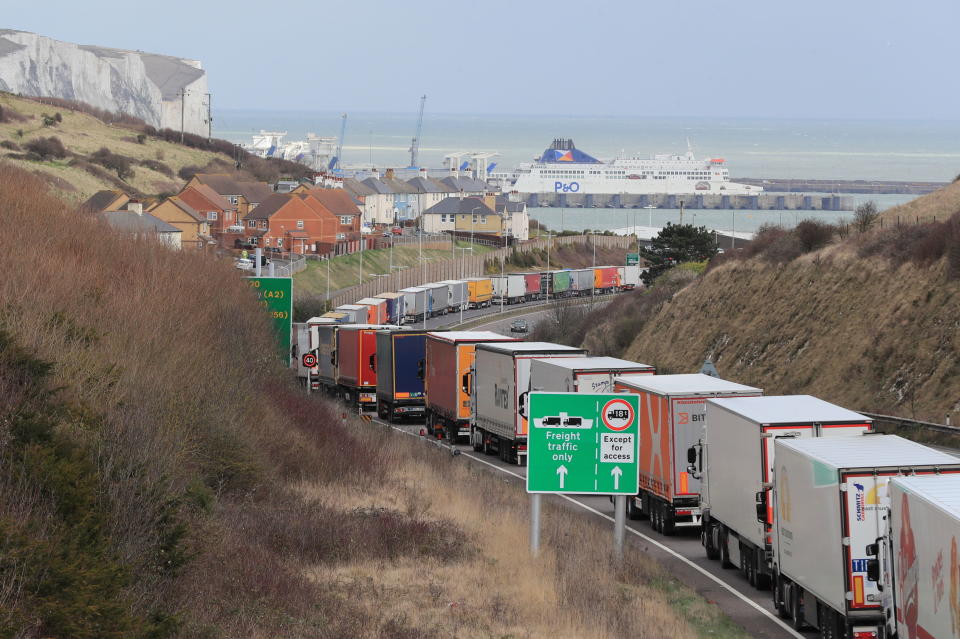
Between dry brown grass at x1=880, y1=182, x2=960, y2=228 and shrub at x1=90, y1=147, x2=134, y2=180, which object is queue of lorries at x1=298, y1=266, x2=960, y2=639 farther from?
shrub at x1=90, y1=147, x2=134, y2=180

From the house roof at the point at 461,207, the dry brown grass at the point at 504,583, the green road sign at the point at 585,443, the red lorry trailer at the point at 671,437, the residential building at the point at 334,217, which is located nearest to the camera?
the dry brown grass at the point at 504,583

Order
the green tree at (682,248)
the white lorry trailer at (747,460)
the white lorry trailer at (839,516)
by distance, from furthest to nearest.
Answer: the green tree at (682,248) → the white lorry trailer at (747,460) → the white lorry trailer at (839,516)

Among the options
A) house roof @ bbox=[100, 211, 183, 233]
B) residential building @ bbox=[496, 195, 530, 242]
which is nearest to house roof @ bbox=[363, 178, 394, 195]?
residential building @ bbox=[496, 195, 530, 242]

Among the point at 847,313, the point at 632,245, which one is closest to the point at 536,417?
the point at 847,313

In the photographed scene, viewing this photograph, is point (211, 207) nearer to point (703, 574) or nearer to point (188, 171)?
point (188, 171)

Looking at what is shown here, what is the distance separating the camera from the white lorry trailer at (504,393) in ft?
115

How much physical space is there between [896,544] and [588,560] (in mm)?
7676

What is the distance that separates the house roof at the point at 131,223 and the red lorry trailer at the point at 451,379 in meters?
9.12

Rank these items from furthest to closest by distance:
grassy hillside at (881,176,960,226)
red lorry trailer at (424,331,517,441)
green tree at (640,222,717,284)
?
green tree at (640,222,717,284) → grassy hillside at (881,176,960,226) → red lorry trailer at (424,331,517,441)

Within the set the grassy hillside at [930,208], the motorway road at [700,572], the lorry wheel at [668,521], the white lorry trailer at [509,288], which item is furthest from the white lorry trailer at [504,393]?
the white lorry trailer at [509,288]

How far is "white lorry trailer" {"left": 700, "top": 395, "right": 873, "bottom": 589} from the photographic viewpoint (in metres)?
19.1

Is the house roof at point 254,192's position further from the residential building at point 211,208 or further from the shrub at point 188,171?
the shrub at point 188,171

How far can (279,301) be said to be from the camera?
131 ft

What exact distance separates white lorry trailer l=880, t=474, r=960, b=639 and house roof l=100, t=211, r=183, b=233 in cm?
2734
